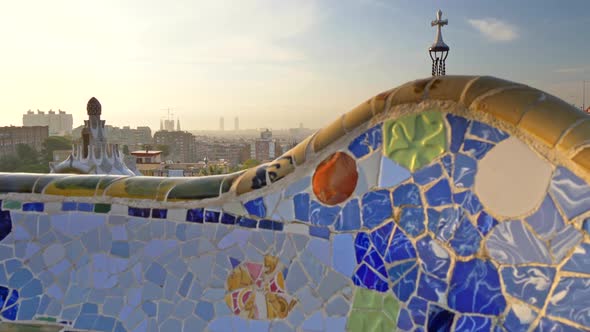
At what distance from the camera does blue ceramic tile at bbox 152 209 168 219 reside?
236 cm

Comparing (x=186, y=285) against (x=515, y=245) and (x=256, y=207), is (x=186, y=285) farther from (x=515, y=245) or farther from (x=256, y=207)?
(x=515, y=245)

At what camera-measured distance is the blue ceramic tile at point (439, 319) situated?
1.87 m

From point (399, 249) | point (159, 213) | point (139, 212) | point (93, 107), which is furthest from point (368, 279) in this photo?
point (93, 107)

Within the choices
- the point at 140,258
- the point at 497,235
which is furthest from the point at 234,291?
the point at 497,235

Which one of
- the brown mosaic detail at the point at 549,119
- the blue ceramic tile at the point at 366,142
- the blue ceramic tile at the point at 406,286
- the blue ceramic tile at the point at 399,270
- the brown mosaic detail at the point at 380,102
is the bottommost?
the blue ceramic tile at the point at 406,286

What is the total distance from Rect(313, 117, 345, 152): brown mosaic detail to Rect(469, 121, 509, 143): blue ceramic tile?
1.58ft

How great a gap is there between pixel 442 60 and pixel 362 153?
4223 millimetres

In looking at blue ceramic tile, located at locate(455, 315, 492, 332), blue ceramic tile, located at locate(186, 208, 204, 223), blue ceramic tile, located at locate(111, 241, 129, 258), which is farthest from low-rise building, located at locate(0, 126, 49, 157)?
blue ceramic tile, located at locate(455, 315, 492, 332)

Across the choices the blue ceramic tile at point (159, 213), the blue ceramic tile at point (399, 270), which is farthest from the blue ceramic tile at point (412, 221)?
the blue ceramic tile at point (159, 213)

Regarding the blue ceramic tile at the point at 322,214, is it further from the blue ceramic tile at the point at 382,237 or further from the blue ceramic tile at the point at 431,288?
Result: the blue ceramic tile at the point at 431,288

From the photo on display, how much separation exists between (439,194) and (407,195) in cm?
12

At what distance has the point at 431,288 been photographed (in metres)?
1.90

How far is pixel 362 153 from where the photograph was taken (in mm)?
2010

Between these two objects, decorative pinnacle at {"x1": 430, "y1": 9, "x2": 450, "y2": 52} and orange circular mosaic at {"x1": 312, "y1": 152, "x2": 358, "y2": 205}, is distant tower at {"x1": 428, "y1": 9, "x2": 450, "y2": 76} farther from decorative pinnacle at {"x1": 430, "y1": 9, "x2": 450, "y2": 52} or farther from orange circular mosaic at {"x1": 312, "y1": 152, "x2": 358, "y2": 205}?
orange circular mosaic at {"x1": 312, "y1": 152, "x2": 358, "y2": 205}
